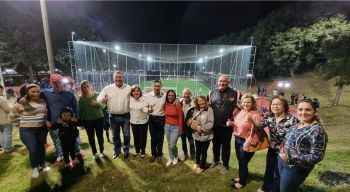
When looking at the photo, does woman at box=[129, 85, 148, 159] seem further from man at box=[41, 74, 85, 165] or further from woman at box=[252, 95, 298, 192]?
woman at box=[252, 95, 298, 192]

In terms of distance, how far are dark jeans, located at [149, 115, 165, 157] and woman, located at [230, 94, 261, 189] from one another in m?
1.61

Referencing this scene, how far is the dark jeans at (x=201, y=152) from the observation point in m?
4.36

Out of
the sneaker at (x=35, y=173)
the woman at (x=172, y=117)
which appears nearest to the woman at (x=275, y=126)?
the woman at (x=172, y=117)

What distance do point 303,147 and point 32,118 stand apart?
4439 millimetres

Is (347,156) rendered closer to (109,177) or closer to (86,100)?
(109,177)

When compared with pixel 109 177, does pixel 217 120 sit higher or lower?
higher

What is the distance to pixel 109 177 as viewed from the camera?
14.3 ft

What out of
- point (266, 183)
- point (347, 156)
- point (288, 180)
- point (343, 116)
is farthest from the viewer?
point (343, 116)

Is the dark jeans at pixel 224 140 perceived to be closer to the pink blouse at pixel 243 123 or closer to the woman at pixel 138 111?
the pink blouse at pixel 243 123

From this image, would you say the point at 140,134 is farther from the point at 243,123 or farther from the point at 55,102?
the point at 243,123

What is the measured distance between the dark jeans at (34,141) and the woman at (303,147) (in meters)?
4.24

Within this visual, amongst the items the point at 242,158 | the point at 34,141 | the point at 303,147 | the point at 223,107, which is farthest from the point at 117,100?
the point at 303,147

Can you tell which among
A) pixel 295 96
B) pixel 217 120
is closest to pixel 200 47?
pixel 295 96

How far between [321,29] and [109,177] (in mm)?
31526
